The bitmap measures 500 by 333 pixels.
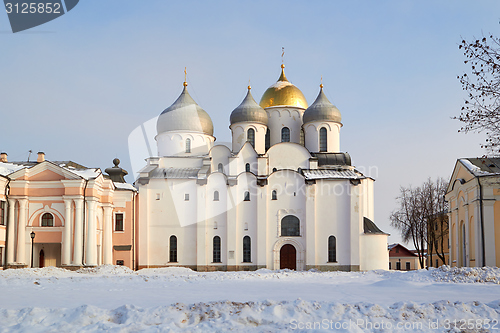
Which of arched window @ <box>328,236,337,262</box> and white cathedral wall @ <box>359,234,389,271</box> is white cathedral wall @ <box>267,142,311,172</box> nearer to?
arched window @ <box>328,236,337,262</box>

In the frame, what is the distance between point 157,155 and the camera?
44500 millimetres

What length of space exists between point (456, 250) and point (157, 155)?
75.8ft

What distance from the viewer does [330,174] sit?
39.6 m

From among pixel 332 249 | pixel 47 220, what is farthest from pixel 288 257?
pixel 47 220

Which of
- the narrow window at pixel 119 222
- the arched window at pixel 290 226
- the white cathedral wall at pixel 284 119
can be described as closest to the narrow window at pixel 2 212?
the narrow window at pixel 119 222

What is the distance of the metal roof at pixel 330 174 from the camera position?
3897cm

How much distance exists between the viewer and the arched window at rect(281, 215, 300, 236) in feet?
128

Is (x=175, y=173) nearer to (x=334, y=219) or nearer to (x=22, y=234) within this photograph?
(x=334, y=219)

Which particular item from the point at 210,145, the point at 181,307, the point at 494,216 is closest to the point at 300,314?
the point at 181,307

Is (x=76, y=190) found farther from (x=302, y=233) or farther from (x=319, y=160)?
(x=319, y=160)

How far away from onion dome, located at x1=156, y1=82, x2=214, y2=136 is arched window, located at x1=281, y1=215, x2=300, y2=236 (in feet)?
32.8

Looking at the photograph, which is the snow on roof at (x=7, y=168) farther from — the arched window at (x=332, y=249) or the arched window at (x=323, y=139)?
the arched window at (x=323, y=139)

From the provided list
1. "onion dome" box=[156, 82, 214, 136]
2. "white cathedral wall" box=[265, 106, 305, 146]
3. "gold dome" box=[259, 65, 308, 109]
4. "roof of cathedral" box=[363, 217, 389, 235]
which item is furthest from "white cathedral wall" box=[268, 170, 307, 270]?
"gold dome" box=[259, 65, 308, 109]

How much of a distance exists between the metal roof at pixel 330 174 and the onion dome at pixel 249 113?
5.76 m
